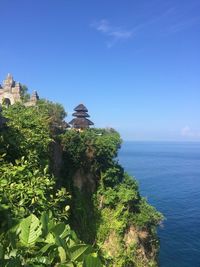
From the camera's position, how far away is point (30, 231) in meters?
4.13

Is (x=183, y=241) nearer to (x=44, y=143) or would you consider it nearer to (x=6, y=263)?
(x=44, y=143)

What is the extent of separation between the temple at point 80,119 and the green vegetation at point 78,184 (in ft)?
15.3

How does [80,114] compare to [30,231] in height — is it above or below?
above

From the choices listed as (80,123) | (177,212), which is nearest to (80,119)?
(80,123)

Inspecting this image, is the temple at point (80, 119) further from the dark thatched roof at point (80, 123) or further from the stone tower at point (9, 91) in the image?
the stone tower at point (9, 91)

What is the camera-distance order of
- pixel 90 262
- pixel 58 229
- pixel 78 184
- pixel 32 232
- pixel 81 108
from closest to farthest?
pixel 90 262, pixel 32 232, pixel 58 229, pixel 78 184, pixel 81 108

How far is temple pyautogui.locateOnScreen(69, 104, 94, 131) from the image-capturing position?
28.5 m

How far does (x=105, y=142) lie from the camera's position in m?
22.7

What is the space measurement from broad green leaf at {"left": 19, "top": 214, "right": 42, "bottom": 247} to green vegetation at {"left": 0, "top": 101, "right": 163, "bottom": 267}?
1.31m

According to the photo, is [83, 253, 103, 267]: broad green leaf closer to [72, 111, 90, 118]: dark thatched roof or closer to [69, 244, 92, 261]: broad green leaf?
[69, 244, 92, 261]: broad green leaf

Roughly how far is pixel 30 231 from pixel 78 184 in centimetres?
1653

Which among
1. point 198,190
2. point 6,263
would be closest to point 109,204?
point 6,263

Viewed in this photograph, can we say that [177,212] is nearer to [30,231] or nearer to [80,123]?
[80,123]

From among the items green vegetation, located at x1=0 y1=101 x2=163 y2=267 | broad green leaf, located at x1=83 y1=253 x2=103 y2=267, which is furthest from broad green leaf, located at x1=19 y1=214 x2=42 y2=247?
green vegetation, located at x1=0 y1=101 x2=163 y2=267
